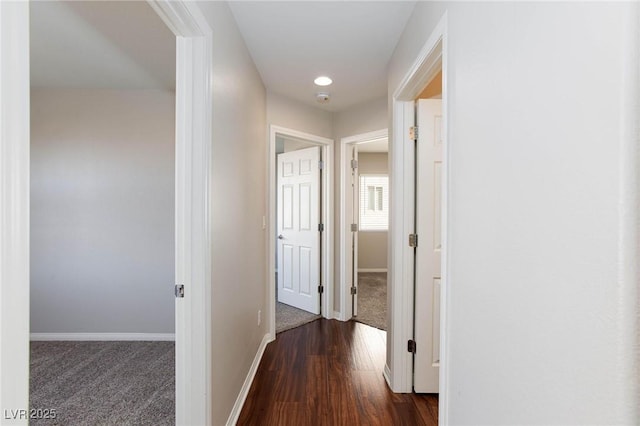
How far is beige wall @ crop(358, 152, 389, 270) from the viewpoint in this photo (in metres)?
6.04

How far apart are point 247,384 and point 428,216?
1.70 m

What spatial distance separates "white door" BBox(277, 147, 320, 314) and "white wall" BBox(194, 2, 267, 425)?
3.39 ft

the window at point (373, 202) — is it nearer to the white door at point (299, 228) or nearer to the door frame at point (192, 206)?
the white door at point (299, 228)

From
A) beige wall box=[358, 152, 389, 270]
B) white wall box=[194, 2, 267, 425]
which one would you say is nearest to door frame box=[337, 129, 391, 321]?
white wall box=[194, 2, 267, 425]

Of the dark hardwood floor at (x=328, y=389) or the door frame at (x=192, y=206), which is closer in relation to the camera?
the door frame at (x=192, y=206)

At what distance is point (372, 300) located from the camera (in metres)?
4.28

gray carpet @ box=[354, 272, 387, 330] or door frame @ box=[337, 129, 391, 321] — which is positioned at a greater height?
door frame @ box=[337, 129, 391, 321]

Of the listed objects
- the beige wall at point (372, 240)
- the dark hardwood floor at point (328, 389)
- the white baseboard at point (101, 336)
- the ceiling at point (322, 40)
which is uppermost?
the ceiling at point (322, 40)

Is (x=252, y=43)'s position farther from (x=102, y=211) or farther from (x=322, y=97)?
(x=102, y=211)

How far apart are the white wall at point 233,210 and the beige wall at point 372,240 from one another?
3.70m

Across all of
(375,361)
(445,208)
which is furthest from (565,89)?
(375,361)

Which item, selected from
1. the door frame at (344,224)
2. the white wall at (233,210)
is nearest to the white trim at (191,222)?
the white wall at (233,210)

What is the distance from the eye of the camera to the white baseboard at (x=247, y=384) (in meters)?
1.75

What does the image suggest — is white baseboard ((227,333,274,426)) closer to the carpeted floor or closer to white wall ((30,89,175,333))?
the carpeted floor
